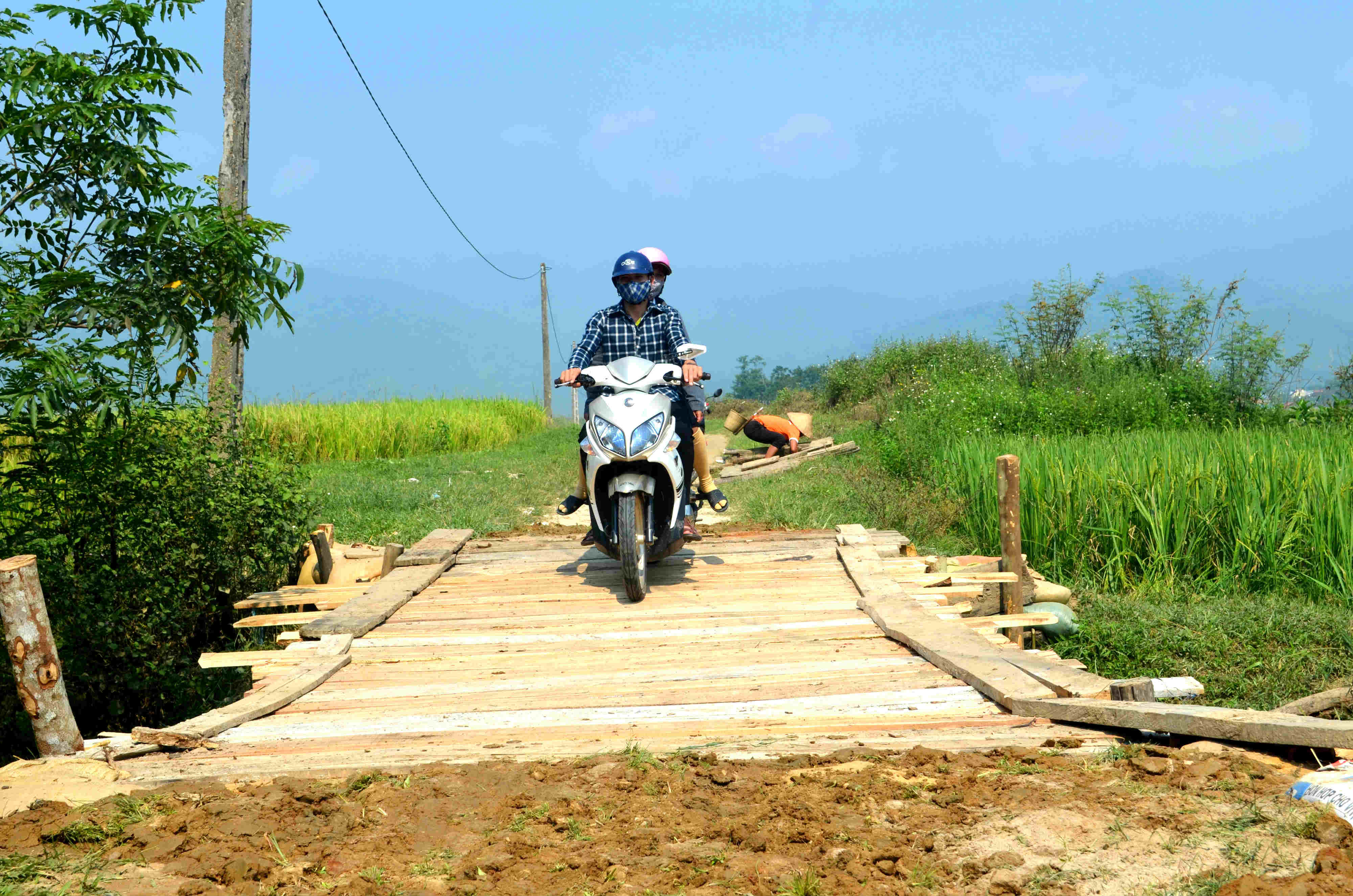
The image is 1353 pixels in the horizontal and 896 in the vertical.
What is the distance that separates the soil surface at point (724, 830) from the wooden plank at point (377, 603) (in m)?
2.04

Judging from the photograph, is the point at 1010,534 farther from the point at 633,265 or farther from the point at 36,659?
the point at 36,659

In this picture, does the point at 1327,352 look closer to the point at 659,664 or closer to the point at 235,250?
the point at 659,664

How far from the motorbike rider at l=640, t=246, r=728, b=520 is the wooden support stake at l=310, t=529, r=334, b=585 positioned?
2787mm

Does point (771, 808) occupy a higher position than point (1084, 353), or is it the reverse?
point (1084, 353)

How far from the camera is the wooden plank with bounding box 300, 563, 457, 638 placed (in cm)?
489

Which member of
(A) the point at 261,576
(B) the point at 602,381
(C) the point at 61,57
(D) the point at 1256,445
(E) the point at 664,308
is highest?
(C) the point at 61,57

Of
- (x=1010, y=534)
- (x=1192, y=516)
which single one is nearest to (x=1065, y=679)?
(x=1010, y=534)

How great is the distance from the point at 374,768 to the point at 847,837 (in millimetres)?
1426

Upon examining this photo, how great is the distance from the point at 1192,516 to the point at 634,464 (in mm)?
4680

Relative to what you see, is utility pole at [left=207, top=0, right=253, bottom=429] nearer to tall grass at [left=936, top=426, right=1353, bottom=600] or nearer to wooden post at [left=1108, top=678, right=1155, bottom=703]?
tall grass at [left=936, top=426, right=1353, bottom=600]

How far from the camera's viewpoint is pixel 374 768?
2992 mm

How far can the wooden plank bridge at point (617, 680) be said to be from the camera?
126 inches

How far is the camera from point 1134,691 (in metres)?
3.33

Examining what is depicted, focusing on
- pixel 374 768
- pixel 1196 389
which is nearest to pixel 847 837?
pixel 374 768
